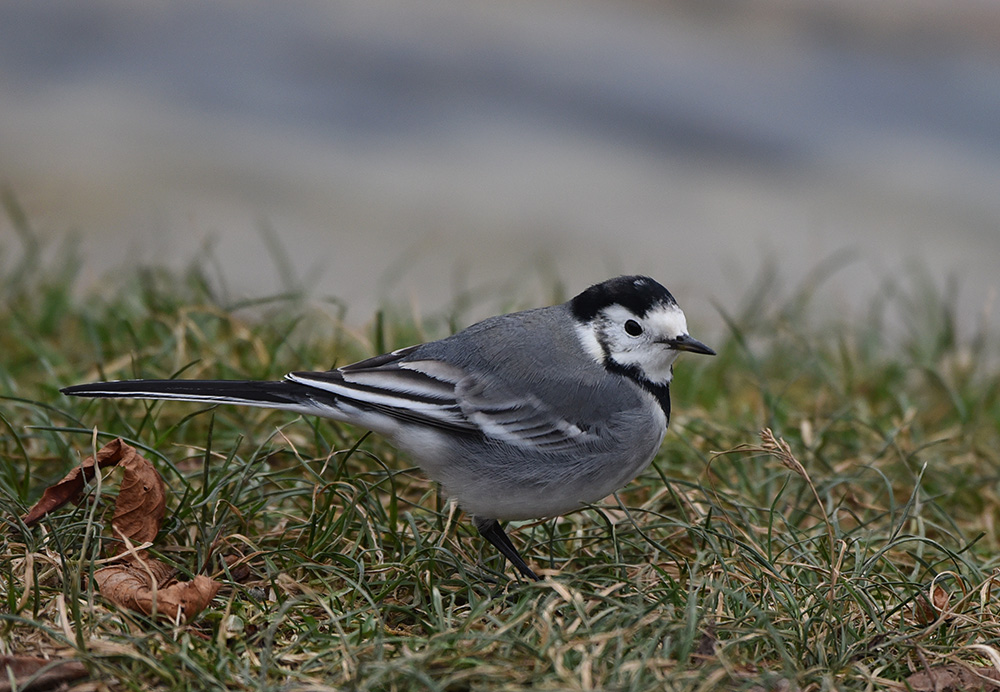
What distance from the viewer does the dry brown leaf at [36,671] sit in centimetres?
281

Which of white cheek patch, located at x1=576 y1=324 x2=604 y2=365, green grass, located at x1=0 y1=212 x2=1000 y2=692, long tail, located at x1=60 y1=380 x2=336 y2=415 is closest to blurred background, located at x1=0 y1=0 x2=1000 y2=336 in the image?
green grass, located at x1=0 y1=212 x2=1000 y2=692

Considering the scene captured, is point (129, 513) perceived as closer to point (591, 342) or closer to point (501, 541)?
point (501, 541)

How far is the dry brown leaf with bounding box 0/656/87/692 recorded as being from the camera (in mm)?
2811

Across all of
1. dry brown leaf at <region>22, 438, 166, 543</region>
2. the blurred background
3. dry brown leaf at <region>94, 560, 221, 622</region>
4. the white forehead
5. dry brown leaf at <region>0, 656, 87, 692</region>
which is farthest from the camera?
the blurred background

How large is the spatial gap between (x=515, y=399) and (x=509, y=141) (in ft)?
21.7

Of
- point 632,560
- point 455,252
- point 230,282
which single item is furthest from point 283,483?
point 455,252

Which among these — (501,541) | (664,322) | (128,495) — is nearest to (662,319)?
(664,322)

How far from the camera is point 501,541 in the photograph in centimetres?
370

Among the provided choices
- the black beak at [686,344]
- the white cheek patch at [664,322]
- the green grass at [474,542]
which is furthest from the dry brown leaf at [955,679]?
the white cheek patch at [664,322]

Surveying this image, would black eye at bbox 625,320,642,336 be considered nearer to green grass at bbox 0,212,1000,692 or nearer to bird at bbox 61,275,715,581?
bird at bbox 61,275,715,581

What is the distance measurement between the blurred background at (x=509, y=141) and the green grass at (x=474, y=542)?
6.17 ft

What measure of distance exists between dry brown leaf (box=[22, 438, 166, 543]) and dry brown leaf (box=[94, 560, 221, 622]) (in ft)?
0.67

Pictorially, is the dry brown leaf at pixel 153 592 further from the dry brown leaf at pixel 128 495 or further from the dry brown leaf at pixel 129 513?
the dry brown leaf at pixel 128 495

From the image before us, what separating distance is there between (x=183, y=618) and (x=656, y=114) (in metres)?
8.06
